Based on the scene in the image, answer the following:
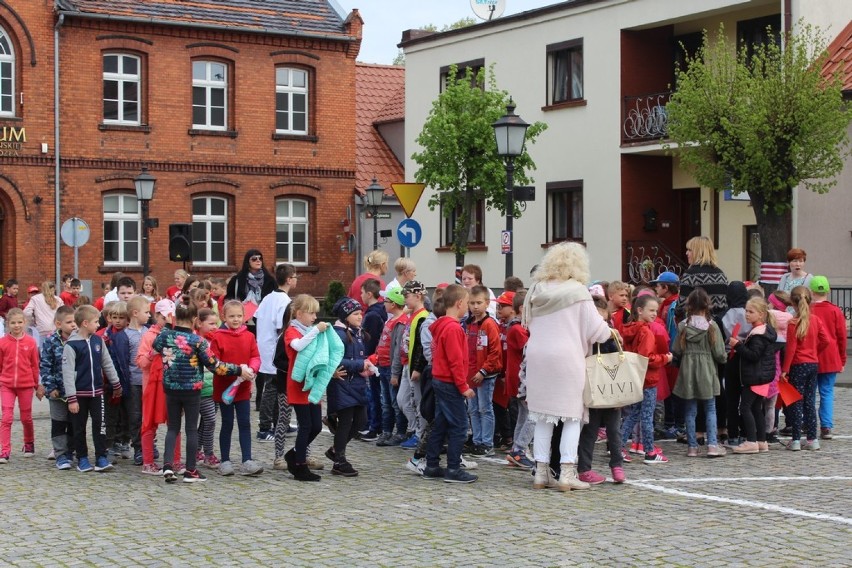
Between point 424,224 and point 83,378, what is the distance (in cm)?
2488

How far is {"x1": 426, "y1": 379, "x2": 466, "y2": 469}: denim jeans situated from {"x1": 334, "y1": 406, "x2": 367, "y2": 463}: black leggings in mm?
728

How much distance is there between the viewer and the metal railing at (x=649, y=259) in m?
29.2

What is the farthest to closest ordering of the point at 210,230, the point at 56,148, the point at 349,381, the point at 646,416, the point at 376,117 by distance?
the point at 376,117, the point at 210,230, the point at 56,148, the point at 646,416, the point at 349,381

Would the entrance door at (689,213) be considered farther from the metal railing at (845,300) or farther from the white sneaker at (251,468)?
the white sneaker at (251,468)

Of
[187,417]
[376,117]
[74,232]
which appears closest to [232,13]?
[376,117]

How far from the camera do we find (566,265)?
1034cm

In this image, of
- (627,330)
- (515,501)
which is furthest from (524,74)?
(515,501)

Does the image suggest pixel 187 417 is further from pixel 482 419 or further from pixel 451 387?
pixel 482 419

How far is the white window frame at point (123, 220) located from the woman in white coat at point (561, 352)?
25582 millimetres

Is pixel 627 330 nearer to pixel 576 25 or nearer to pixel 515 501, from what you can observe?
pixel 515 501

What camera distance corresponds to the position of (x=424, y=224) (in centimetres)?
3591

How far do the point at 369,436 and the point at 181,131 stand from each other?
2315 cm

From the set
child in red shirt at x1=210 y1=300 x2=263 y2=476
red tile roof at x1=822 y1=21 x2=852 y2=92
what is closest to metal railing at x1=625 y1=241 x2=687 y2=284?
red tile roof at x1=822 y1=21 x2=852 y2=92

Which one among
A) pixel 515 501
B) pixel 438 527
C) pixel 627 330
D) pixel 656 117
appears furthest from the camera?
pixel 656 117
